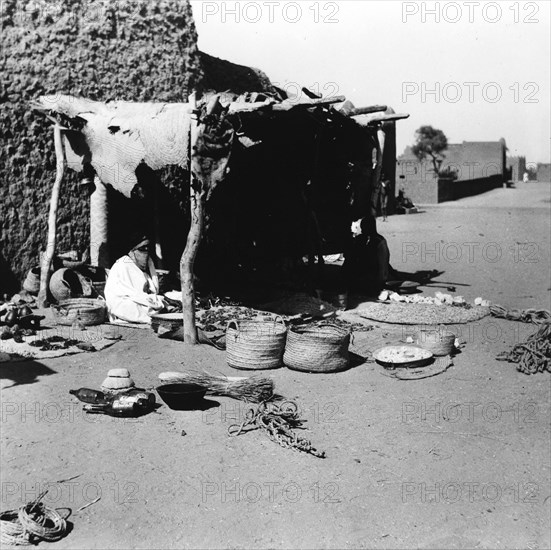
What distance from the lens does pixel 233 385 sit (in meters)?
5.95

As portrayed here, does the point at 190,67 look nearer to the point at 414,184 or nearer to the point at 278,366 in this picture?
the point at 278,366

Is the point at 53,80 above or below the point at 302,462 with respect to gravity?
above

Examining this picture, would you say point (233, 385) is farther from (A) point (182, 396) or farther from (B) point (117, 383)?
(B) point (117, 383)

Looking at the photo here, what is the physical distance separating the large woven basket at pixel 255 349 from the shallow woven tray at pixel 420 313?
2383 mm

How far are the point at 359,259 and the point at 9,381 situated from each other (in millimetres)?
5832

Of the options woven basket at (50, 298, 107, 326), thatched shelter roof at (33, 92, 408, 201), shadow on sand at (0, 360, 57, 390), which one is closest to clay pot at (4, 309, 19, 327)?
woven basket at (50, 298, 107, 326)

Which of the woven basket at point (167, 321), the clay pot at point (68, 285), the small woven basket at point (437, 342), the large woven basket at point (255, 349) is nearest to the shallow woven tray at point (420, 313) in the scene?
the small woven basket at point (437, 342)

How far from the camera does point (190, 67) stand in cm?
1138

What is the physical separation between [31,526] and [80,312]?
Result: 14.6ft

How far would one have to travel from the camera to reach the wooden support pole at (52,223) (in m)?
9.12

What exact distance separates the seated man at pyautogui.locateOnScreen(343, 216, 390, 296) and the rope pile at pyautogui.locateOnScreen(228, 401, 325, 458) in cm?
497

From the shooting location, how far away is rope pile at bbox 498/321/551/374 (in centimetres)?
691

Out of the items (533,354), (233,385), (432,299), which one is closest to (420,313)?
(432,299)

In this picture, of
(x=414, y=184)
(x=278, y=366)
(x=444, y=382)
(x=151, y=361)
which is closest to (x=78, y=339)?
(x=151, y=361)
